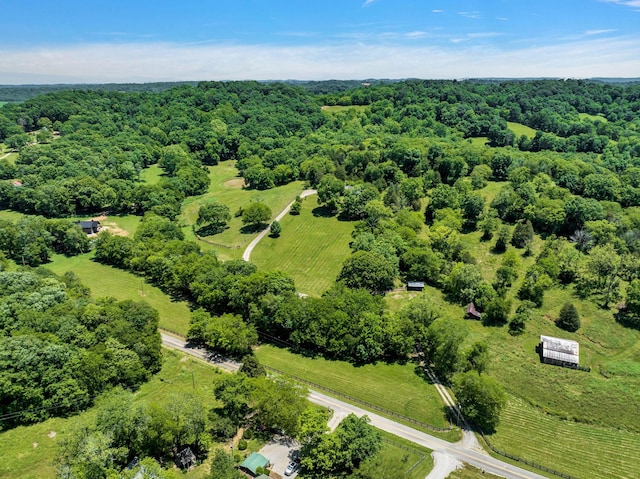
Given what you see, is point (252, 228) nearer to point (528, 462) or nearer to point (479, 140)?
point (528, 462)

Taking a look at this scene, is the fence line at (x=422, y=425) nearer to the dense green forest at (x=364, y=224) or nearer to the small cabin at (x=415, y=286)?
the dense green forest at (x=364, y=224)

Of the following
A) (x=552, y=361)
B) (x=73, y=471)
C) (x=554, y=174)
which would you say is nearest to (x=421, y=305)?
(x=552, y=361)

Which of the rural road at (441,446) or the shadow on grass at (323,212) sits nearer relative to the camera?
the rural road at (441,446)

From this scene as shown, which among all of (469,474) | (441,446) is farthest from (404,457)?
(469,474)

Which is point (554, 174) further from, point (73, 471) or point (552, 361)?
point (73, 471)

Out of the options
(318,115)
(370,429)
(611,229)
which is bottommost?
(370,429)

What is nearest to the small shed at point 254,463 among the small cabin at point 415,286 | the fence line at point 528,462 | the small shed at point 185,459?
the small shed at point 185,459

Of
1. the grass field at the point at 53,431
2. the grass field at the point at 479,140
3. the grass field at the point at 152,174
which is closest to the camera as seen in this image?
the grass field at the point at 53,431
